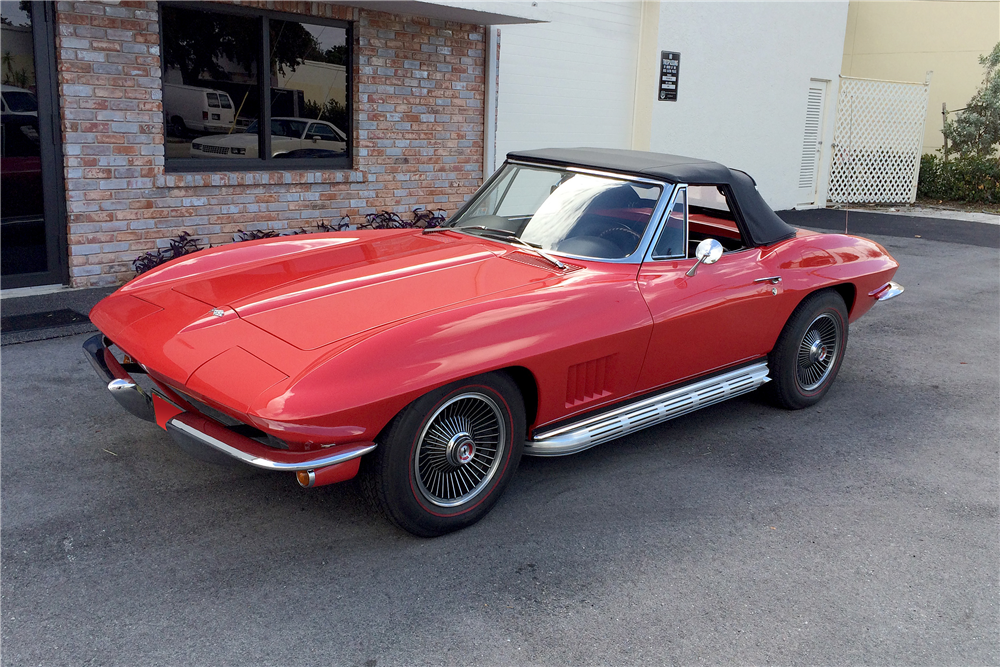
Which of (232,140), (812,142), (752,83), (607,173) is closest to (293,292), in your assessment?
(607,173)

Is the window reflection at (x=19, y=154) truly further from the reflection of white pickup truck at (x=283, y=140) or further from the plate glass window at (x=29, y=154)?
the reflection of white pickup truck at (x=283, y=140)

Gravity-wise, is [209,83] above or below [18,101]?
above

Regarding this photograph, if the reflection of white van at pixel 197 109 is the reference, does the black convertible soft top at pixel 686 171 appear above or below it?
below

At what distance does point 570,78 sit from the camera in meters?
11.0

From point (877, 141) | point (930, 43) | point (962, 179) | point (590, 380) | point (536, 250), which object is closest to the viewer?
point (590, 380)

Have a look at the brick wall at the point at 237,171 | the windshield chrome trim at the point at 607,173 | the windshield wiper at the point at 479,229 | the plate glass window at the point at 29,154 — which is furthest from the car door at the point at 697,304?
the plate glass window at the point at 29,154

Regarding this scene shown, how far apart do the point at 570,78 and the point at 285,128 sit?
428 centimetres

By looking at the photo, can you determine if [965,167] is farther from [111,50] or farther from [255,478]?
[255,478]

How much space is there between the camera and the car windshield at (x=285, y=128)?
26.6 ft

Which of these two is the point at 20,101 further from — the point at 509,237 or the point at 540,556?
the point at 540,556

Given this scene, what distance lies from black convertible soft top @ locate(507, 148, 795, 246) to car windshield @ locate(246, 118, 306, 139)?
419 cm

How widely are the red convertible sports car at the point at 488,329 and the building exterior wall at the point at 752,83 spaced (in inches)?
311

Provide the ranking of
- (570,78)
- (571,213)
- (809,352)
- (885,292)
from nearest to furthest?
(571,213) → (809,352) → (885,292) → (570,78)

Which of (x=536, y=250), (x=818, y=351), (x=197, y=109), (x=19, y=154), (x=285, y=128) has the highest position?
(x=197, y=109)
